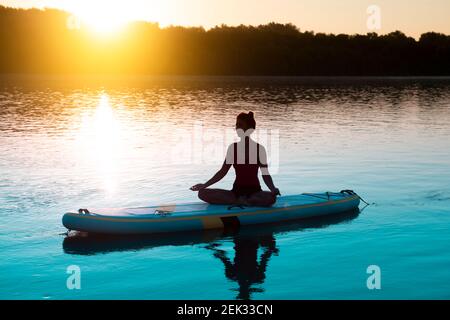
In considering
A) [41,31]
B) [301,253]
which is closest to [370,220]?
[301,253]

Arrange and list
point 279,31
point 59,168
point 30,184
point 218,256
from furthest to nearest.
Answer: point 279,31
point 59,168
point 30,184
point 218,256

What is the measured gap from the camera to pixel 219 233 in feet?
35.2

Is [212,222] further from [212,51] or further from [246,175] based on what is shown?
[212,51]

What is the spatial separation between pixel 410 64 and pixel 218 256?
422 ft

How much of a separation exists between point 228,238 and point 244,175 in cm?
117

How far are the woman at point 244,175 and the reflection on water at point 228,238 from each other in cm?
55

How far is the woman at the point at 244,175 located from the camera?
1039 centimetres

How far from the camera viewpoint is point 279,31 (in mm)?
134125

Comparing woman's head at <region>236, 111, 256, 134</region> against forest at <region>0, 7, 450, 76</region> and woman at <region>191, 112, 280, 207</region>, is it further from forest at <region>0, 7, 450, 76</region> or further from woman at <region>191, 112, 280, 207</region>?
forest at <region>0, 7, 450, 76</region>

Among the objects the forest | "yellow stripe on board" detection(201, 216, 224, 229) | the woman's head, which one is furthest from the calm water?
the forest

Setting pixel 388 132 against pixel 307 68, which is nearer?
pixel 388 132

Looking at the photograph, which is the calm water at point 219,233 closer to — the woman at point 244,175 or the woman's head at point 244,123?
the woman at point 244,175

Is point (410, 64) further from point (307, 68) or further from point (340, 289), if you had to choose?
point (340, 289)

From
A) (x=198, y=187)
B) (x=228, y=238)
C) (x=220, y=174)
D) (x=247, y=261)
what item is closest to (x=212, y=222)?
(x=228, y=238)
